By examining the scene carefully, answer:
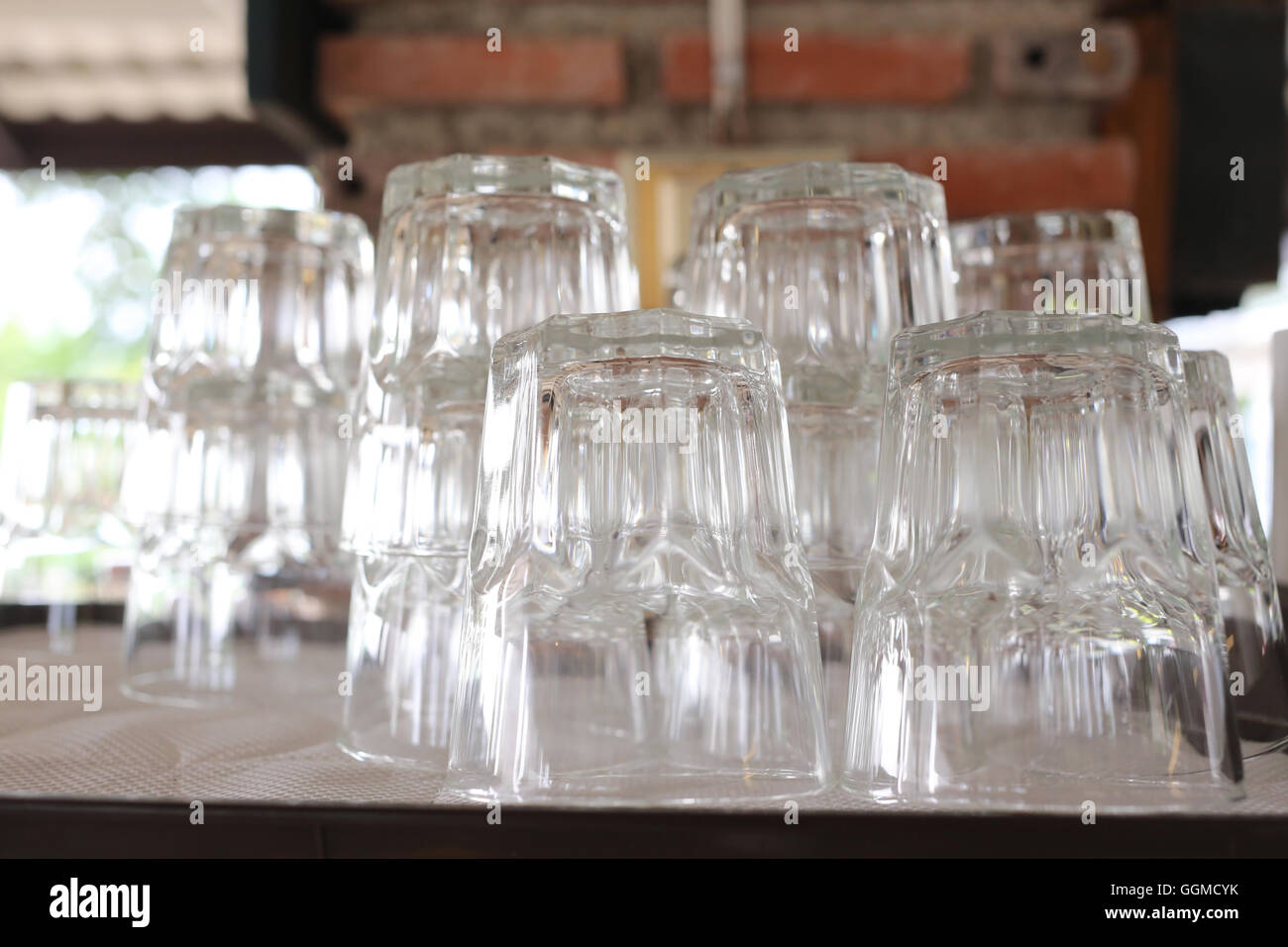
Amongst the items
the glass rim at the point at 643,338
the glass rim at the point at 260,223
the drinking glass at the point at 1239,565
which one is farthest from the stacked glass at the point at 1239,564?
the glass rim at the point at 260,223

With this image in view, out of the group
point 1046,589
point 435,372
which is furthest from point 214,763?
point 1046,589

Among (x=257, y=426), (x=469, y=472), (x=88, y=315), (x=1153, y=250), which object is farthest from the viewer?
(x=88, y=315)

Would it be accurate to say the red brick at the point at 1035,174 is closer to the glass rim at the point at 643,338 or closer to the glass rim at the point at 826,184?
the glass rim at the point at 826,184

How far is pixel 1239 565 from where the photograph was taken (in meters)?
0.40

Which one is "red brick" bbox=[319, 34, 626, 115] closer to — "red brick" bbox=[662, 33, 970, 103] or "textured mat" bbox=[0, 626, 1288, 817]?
"red brick" bbox=[662, 33, 970, 103]

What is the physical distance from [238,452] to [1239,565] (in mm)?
430

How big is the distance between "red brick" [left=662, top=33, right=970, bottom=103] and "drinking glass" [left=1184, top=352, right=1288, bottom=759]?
110 cm

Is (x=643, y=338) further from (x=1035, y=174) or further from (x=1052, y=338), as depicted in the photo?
(x=1035, y=174)

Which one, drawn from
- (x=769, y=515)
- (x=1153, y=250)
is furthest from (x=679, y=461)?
(x=1153, y=250)

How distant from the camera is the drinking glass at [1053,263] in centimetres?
52

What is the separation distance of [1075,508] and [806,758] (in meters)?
0.10

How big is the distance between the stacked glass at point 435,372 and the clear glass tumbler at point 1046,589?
0.48ft

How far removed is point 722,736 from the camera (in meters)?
0.32

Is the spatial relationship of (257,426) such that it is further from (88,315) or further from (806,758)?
(88,315)
